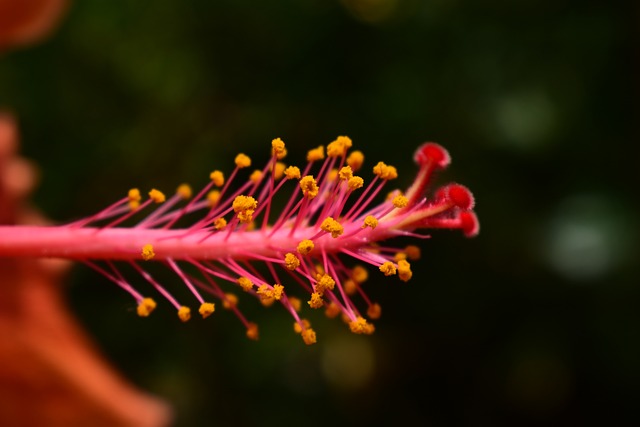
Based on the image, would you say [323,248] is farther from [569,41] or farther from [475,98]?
[569,41]

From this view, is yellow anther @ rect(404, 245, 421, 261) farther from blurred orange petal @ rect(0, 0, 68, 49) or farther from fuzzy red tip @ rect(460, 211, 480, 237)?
blurred orange petal @ rect(0, 0, 68, 49)

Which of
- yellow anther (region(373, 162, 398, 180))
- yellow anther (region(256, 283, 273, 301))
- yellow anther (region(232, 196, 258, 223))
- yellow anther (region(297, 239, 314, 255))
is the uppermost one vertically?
yellow anther (region(373, 162, 398, 180))

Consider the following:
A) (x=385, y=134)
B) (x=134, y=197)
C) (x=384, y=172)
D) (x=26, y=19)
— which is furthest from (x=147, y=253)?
(x=385, y=134)

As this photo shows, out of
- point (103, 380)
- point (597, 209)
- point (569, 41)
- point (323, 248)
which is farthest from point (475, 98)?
point (103, 380)

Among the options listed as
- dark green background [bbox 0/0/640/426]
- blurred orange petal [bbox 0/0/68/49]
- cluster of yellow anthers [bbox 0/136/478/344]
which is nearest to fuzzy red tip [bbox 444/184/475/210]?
cluster of yellow anthers [bbox 0/136/478/344]

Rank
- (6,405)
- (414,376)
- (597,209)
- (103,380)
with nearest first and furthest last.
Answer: (6,405) < (103,380) < (597,209) < (414,376)

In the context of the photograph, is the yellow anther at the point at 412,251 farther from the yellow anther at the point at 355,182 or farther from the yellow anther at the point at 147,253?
the yellow anther at the point at 147,253
